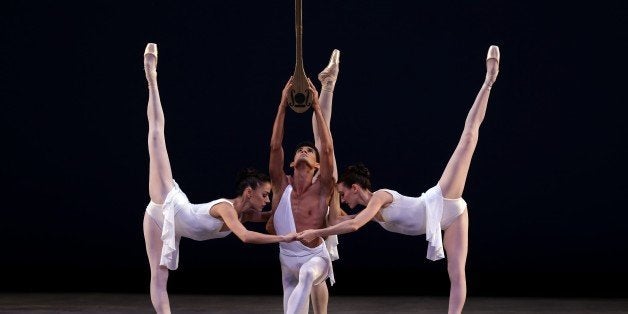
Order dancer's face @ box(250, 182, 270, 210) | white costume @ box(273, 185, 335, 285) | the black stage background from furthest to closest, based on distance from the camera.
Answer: the black stage background
dancer's face @ box(250, 182, 270, 210)
white costume @ box(273, 185, 335, 285)

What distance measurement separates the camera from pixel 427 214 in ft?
17.0

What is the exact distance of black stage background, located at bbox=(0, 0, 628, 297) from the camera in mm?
6691

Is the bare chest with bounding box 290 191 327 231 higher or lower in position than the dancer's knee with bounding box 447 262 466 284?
higher

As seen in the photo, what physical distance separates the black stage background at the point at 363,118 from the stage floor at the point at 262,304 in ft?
0.80

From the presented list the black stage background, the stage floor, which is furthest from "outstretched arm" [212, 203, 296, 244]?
the black stage background

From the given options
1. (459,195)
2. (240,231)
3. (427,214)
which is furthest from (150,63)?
(459,195)

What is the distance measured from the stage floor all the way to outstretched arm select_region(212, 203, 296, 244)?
1.23 meters

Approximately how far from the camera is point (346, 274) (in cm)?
698

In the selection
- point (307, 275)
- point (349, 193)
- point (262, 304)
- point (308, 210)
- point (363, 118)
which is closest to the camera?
point (307, 275)

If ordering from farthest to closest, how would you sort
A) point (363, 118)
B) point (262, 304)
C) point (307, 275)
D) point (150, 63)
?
point (363, 118), point (262, 304), point (150, 63), point (307, 275)

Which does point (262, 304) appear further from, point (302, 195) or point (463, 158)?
point (463, 158)

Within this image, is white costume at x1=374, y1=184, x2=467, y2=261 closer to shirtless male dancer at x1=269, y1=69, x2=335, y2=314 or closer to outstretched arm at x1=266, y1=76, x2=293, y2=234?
shirtless male dancer at x1=269, y1=69, x2=335, y2=314

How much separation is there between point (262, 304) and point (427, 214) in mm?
1563

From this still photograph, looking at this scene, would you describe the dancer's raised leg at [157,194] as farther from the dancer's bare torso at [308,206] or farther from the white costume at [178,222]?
the dancer's bare torso at [308,206]
